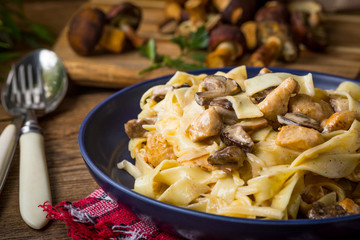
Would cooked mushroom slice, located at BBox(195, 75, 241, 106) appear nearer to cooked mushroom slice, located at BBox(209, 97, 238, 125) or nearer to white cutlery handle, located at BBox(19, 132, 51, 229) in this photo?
cooked mushroom slice, located at BBox(209, 97, 238, 125)

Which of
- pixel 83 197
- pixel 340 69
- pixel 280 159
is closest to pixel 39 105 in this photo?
pixel 83 197

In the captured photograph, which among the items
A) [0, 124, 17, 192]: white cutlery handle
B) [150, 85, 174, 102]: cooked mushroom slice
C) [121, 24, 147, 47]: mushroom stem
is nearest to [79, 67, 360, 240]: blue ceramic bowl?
[150, 85, 174, 102]: cooked mushroom slice

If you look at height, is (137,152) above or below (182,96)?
below

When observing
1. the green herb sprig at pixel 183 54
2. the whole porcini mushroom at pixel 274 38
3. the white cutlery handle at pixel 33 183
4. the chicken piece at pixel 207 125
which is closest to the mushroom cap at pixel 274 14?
the whole porcini mushroom at pixel 274 38

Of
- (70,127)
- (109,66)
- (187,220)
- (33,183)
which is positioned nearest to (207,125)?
(187,220)

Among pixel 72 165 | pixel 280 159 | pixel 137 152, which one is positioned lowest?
pixel 72 165

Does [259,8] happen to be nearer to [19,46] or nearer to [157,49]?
[157,49]

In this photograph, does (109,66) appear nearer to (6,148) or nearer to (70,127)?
(70,127)
